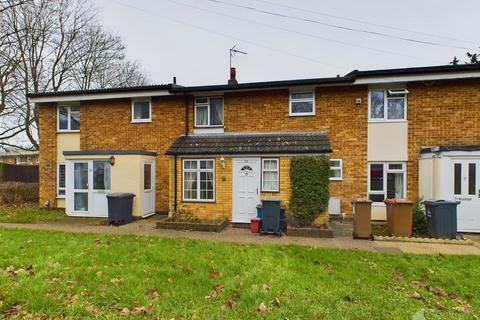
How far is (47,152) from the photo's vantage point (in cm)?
1344

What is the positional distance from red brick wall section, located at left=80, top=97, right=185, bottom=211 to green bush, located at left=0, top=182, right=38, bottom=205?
4621 mm

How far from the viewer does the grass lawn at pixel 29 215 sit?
1034 centimetres

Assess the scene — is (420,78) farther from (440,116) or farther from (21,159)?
(21,159)

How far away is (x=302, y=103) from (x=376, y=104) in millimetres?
2773

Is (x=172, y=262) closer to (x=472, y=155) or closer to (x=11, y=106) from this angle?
(x=472, y=155)

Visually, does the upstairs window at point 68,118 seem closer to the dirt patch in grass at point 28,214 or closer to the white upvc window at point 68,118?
the white upvc window at point 68,118

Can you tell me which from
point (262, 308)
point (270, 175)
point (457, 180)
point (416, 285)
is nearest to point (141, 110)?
point (270, 175)

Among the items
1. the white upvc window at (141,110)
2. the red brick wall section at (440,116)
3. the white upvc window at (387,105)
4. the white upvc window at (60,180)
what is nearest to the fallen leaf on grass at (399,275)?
the red brick wall section at (440,116)

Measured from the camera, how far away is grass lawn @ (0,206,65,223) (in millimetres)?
10344

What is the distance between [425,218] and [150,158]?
9885mm

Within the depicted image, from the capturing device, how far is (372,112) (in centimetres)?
1105

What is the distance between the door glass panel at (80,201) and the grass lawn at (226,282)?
444cm

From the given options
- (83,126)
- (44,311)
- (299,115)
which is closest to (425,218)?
(299,115)

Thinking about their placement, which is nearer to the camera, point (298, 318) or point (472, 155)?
point (298, 318)
